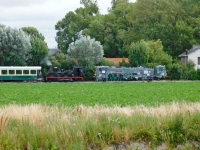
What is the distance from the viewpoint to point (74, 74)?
62438 mm

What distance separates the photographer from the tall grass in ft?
37.1

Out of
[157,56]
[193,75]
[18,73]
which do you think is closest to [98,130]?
[18,73]

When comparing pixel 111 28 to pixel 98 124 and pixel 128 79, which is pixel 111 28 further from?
pixel 98 124

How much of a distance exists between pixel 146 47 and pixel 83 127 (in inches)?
2302

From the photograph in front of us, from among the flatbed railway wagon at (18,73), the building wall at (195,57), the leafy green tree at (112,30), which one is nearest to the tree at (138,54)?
the building wall at (195,57)

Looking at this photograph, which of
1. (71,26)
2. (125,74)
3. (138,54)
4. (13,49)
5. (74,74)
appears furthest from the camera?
(71,26)

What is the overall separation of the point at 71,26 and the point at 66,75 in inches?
1311

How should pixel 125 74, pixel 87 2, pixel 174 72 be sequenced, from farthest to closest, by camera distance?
1. pixel 87 2
2. pixel 174 72
3. pixel 125 74

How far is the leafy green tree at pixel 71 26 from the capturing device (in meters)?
93.9

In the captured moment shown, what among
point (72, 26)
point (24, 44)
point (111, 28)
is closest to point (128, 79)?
point (24, 44)

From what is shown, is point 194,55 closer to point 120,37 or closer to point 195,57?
point 195,57

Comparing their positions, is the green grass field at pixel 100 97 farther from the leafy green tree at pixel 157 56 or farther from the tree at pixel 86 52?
the leafy green tree at pixel 157 56

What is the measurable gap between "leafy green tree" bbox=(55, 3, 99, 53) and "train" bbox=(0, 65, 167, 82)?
99.8 ft

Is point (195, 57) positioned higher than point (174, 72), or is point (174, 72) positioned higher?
point (195, 57)
